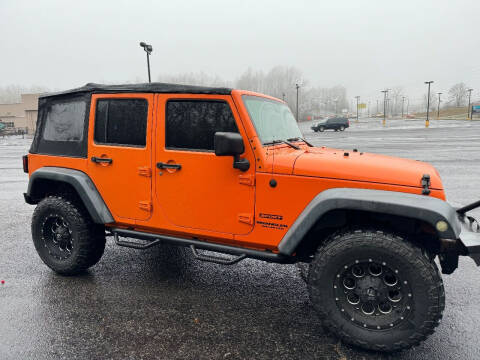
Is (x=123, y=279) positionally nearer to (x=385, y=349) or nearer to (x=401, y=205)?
(x=385, y=349)

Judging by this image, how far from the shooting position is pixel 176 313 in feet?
10.7

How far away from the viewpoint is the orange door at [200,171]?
3094mm

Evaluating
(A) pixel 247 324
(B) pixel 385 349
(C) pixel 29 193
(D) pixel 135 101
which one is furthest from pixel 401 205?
(C) pixel 29 193

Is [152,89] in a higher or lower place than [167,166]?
higher

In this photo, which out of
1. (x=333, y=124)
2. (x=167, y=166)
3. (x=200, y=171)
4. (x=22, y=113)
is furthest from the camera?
(x=22, y=113)

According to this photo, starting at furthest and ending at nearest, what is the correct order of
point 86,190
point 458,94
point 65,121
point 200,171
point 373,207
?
point 458,94
point 65,121
point 86,190
point 200,171
point 373,207

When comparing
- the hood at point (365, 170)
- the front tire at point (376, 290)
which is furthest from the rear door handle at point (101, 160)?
the front tire at point (376, 290)

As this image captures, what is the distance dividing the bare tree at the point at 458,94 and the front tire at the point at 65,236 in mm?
127946

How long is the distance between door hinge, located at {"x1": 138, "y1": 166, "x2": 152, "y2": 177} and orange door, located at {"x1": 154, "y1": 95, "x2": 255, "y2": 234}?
8 cm

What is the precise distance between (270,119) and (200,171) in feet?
2.91

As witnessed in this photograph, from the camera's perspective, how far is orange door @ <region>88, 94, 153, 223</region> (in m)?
3.51

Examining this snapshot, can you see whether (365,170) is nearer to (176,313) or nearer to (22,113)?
(176,313)

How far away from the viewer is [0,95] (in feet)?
443

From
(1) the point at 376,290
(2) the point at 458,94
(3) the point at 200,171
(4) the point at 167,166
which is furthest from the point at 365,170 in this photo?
(2) the point at 458,94
